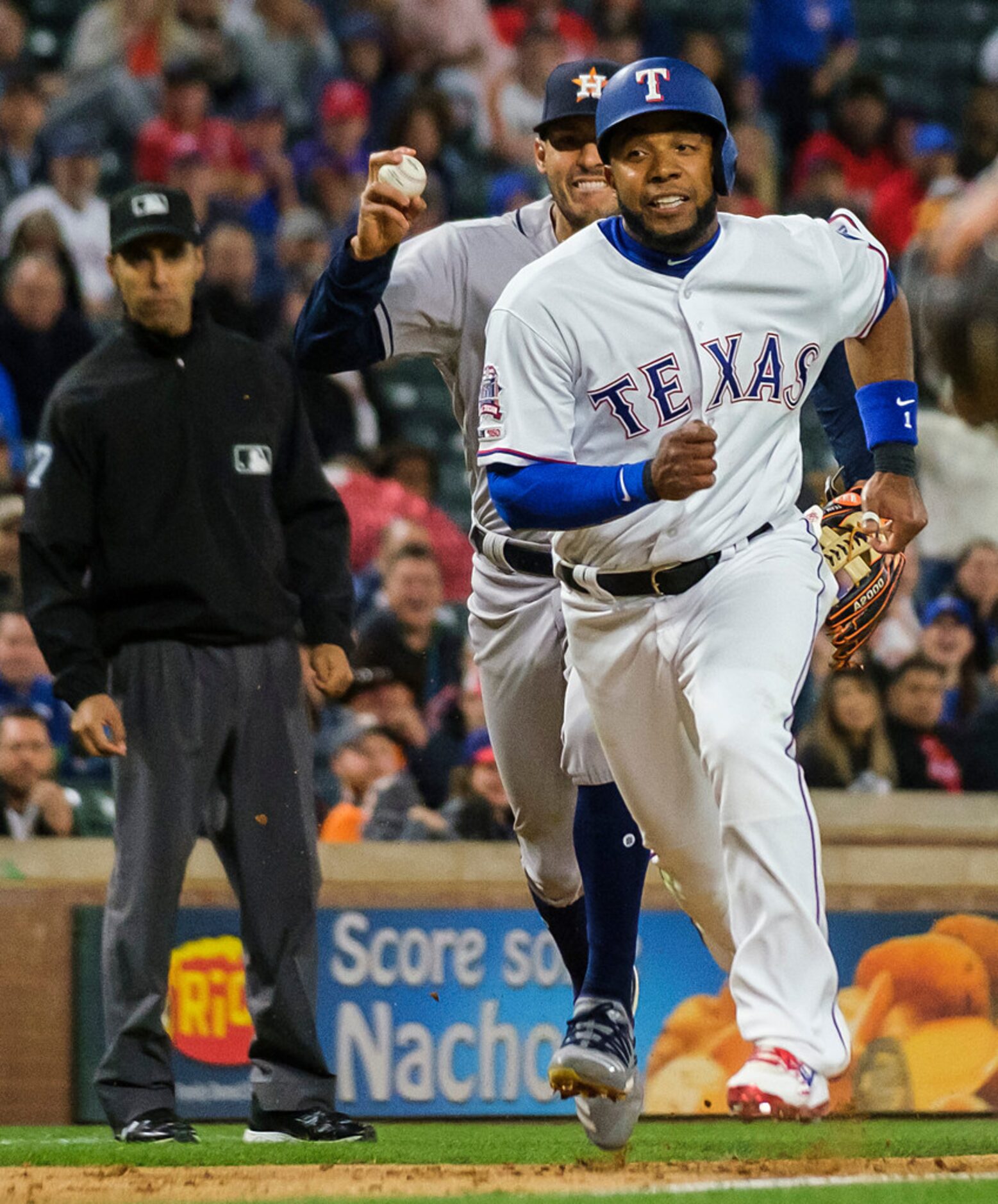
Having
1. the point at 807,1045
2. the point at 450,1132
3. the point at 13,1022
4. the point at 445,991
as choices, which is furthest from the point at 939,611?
the point at 807,1045

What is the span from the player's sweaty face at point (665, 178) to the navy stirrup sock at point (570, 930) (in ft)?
6.08

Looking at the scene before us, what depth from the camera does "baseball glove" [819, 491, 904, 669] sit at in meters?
4.72

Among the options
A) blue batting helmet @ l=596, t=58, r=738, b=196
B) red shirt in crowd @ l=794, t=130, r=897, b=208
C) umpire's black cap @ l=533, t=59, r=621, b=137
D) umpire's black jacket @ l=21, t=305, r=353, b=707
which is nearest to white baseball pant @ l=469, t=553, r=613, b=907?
umpire's black jacket @ l=21, t=305, r=353, b=707

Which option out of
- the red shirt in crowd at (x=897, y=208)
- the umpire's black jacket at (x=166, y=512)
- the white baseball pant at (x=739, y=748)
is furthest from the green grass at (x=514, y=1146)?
the red shirt in crowd at (x=897, y=208)

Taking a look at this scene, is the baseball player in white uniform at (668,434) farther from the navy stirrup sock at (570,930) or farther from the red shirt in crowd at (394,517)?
the red shirt in crowd at (394,517)

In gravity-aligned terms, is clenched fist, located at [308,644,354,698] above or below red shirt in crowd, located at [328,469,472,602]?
below

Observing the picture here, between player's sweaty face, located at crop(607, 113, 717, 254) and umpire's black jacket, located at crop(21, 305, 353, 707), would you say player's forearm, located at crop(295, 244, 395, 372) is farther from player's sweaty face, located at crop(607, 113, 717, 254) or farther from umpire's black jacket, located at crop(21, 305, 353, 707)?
player's sweaty face, located at crop(607, 113, 717, 254)

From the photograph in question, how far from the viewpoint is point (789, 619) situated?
13.6 ft

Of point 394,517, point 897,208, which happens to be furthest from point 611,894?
point 897,208

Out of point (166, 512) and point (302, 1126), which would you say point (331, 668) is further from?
point (302, 1126)

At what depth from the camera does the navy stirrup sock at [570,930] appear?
17.4ft

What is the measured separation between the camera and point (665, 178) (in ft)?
13.9

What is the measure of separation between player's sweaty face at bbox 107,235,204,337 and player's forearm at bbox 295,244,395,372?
0.52m

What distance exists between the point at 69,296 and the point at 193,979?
4.13 meters
